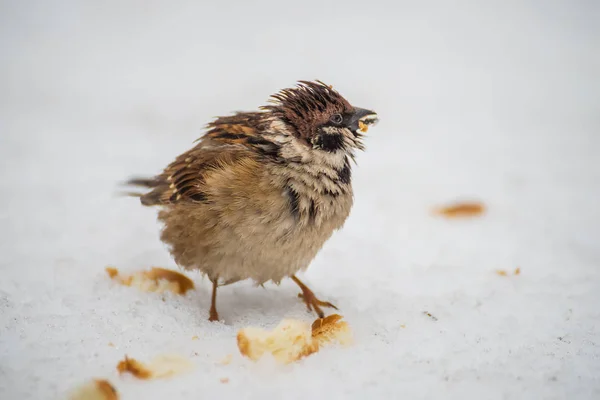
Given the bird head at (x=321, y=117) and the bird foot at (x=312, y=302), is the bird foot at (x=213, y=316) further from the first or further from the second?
the bird head at (x=321, y=117)

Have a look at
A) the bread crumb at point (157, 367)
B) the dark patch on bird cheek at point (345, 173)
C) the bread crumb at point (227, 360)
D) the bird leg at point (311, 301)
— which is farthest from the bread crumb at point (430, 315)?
the bread crumb at point (157, 367)

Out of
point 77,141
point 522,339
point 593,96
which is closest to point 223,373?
point 522,339

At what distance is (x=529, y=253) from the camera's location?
3.84 m

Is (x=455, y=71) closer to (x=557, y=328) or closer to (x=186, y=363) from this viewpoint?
(x=557, y=328)

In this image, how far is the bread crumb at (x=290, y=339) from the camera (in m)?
2.47

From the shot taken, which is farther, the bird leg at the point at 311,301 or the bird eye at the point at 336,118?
the bird leg at the point at 311,301

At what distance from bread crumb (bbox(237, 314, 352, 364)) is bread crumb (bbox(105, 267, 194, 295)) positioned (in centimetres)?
80

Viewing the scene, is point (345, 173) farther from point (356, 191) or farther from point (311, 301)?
point (356, 191)

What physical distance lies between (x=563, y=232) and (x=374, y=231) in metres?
1.34

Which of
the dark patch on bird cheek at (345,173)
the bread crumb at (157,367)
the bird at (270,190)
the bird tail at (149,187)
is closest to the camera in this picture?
the bread crumb at (157,367)

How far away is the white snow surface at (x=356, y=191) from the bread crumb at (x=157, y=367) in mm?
47

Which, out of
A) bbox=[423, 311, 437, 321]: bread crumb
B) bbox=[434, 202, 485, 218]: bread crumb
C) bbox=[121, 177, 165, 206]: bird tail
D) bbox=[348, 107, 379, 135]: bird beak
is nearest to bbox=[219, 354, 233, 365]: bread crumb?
bbox=[423, 311, 437, 321]: bread crumb

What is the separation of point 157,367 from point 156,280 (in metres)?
0.89

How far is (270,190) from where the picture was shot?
285cm
